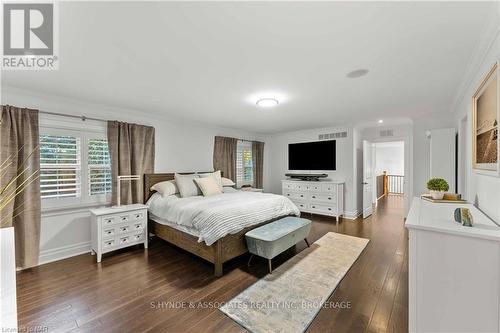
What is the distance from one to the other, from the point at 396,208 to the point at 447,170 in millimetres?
3117

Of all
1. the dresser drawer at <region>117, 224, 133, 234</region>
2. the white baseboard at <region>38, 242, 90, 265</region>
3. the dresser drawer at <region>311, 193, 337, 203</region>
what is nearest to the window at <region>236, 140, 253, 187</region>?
the dresser drawer at <region>311, 193, 337, 203</region>

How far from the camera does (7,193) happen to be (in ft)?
8.46

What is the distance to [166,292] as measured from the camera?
2162mm

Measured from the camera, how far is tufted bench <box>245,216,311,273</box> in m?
2.50

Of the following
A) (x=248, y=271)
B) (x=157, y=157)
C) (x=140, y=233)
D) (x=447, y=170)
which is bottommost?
(x=248, y=271)

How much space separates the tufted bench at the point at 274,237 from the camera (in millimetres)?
2502

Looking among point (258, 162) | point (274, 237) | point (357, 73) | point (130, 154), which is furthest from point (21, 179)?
point (258, 162)

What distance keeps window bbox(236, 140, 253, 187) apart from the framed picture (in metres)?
4.50

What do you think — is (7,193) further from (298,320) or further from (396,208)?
(396,208)

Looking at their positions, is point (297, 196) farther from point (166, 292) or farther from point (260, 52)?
point (260, 52)

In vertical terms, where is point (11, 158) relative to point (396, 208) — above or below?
above

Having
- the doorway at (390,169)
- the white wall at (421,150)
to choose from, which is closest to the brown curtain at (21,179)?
the white wall at (421,150)

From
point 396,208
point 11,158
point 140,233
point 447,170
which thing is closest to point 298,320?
point 140,233

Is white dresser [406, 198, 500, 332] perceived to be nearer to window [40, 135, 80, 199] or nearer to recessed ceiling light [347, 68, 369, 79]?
recessed ceiling light [347, 68, 369, 79]
